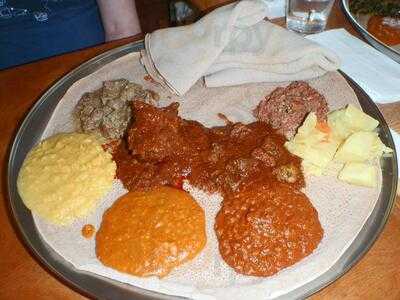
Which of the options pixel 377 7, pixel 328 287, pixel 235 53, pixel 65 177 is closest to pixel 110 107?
pixel 65 177

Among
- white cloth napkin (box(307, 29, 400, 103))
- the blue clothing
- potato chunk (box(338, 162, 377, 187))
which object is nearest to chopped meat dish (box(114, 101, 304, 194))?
potato chunk (box(338, 162, 377, 187))

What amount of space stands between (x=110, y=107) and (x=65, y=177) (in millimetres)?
300

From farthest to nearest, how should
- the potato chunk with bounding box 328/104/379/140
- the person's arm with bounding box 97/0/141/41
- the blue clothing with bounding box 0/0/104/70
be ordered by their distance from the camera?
1. the person's arm with bounding box 97/0/141/41
2. the blue clothing with bounding box 0/0/104/70
3. the potato chunk with bounding box 328/104/379/140

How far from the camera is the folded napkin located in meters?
1.47

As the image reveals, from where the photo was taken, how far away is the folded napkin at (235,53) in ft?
4.81

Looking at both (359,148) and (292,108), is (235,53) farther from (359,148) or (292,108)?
(359,148)

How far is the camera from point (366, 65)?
1.59 meters

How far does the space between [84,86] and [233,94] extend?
530mm

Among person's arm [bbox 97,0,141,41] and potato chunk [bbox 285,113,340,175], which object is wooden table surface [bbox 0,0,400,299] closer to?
potato chunk [bbox 285,113,340,175]

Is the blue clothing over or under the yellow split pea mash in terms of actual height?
over

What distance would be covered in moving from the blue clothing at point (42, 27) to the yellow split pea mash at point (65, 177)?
70 cm

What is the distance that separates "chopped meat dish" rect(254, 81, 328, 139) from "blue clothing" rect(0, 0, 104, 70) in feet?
3.21

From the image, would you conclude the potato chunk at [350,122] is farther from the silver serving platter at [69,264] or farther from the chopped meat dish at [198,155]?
the chopped meat dish at [198,155]

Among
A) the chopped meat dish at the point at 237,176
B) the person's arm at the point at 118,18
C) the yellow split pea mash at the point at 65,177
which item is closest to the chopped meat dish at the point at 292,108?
the chopped meat dish at the point at 237,176
